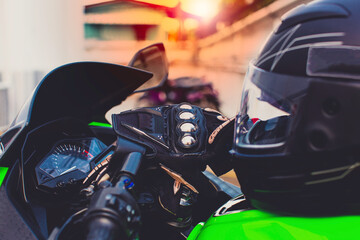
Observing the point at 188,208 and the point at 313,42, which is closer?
the point at 313,42

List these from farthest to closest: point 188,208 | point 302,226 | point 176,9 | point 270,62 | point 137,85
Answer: point 176,9
point 137,85
point 188,208
point 270,62
point 302,226

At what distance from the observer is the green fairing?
0.86 m

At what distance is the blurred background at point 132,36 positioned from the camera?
6.24 metres

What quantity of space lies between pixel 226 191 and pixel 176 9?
6116mm

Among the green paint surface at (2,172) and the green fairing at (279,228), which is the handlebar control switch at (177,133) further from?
the green paint surface at (2,172)

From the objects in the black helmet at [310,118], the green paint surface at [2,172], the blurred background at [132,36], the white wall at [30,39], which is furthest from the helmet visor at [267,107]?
the white wall at [30,39]

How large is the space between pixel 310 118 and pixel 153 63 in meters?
0.85

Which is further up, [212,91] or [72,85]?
[72,85]

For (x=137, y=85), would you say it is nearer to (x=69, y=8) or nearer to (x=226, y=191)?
(x=226, y=191)

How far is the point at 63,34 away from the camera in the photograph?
22.0 ft

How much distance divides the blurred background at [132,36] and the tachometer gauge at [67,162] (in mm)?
4840

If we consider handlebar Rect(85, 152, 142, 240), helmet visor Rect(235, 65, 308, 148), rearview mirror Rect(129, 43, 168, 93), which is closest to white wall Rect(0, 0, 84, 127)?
rearview mirror Rect(129, 43, 168, 93)

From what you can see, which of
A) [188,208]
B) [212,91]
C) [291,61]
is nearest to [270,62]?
[291,61]

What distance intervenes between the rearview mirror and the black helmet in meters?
0.61
